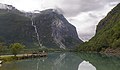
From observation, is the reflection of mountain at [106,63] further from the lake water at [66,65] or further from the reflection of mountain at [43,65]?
the reflection of mountain at [43,65]

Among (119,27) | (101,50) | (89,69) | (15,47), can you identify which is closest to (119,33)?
(119,27)

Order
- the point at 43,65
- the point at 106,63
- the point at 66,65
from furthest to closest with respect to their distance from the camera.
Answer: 1. the point at 106,63
2. the point at 66,65
3. the point at 43,65

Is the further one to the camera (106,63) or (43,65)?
(106,63)

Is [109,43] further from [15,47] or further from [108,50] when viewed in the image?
[15,47]

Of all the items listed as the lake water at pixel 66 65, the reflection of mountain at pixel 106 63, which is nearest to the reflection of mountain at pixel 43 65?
the lake water at pixel 66 65

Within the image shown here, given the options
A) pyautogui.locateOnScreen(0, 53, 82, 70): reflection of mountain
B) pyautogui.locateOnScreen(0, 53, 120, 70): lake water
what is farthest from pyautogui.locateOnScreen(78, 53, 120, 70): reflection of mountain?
pyautogui.locateOnScreen(0, 53, 82, 70): reflection of mountain

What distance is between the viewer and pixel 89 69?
205 ft

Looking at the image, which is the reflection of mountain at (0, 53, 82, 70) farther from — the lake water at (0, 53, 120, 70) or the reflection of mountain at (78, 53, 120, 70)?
the reflection of mountain at (78, 53, 120, 70)

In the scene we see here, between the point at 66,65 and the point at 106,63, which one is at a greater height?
the point at 106,63

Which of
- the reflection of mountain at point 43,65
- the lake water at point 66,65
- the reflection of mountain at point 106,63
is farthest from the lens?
the reflection of mountain at point 43,65

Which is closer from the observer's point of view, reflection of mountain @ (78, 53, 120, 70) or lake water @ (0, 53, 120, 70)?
reflection of mountain @ (78, 53, 120, 70)

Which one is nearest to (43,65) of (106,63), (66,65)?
(66,65)

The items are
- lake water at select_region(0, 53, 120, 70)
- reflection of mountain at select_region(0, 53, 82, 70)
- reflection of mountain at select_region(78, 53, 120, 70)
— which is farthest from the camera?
reflection of mountain at select_region(0, 53, 82, 70)

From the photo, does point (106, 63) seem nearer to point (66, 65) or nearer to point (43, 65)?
point (66, 65)
